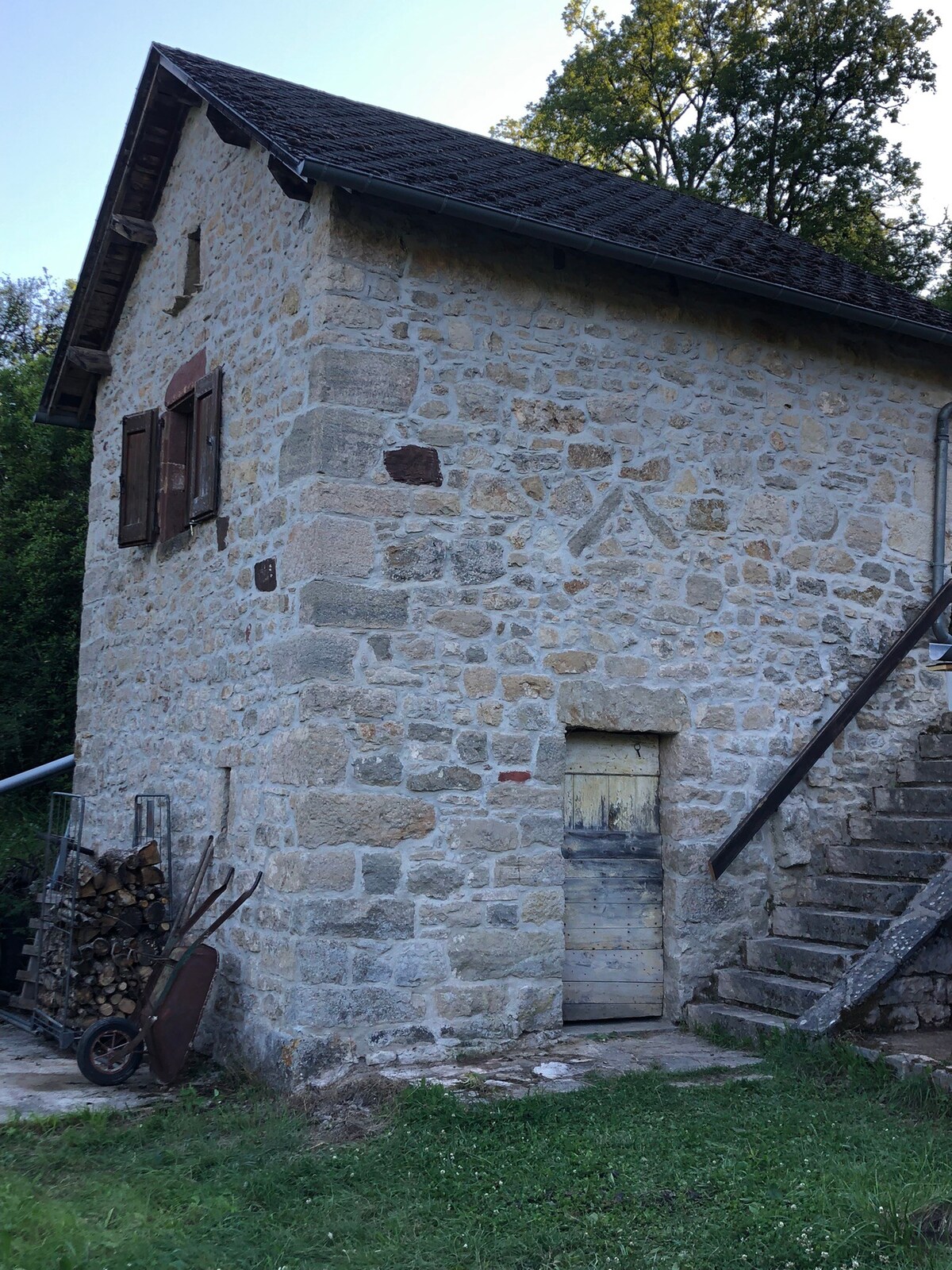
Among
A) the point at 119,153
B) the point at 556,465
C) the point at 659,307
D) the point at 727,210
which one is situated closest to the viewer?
the point at 556,465

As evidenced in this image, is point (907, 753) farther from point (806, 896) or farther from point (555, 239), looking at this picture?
point (555, 239)

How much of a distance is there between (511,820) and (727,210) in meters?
6.69

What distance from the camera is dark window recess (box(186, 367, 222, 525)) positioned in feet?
24.2

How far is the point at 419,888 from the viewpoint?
6199mm

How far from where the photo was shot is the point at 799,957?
266 inches

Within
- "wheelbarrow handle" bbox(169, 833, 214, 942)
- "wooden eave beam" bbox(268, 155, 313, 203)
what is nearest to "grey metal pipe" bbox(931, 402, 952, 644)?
"wooden eave beam" bbox(268, 155, 313, 203)

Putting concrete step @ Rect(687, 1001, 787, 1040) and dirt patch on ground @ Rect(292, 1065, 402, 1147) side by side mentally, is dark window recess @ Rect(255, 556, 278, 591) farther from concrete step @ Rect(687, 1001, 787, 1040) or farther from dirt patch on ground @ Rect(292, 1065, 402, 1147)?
concrete step @ Rect(687, 1001, 787, 1040)

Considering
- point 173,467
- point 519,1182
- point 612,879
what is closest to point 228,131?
point 173,467

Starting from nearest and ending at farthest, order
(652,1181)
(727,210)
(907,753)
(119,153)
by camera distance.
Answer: (652,1181)
(907,753)
(119,153)
(727,210)

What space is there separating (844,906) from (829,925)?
11.1 inches

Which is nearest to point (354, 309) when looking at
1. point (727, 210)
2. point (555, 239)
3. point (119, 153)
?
point (555, 239)

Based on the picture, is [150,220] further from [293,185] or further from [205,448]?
[293,185]

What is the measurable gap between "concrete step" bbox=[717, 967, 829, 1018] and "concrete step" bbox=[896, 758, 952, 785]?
5.87 feet

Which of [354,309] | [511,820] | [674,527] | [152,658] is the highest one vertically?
[354,309]
